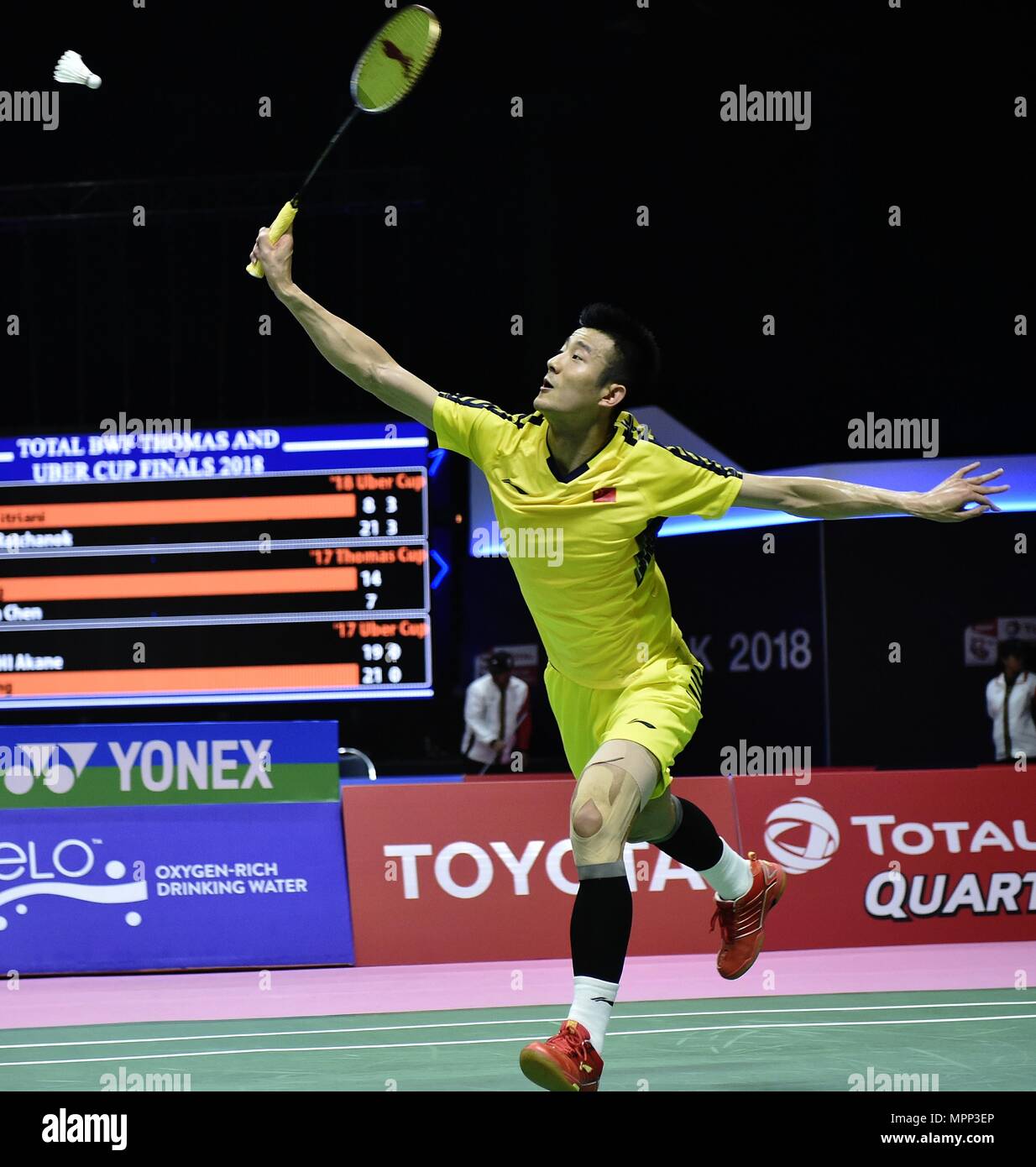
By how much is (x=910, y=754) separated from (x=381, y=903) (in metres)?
7.95

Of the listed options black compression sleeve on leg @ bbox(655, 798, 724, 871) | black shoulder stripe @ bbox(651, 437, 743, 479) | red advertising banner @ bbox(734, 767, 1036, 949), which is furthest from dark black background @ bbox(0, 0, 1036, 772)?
black shoulder stripe @ bbox(651, 437, 743, 479)

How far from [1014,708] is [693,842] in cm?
820

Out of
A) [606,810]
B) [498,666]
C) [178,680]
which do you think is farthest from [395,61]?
[498,666]

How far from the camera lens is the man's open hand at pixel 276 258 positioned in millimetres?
4461

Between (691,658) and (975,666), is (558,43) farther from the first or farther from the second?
(691,658)

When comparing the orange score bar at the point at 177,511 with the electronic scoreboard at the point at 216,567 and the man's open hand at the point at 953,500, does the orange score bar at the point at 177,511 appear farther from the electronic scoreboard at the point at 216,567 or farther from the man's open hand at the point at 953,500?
the man's open hand at the point at 953,500

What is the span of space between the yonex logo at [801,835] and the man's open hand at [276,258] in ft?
14.2

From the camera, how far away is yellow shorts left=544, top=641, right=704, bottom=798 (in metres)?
4.25

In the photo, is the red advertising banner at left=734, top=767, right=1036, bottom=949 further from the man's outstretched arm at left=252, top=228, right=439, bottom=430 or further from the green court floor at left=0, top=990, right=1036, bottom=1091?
the man's outstretched arm at left=252, top=228, right=439, bottom=430

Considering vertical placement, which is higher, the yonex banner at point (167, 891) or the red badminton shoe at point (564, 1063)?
the red badminton shoe at point (564, 1063)

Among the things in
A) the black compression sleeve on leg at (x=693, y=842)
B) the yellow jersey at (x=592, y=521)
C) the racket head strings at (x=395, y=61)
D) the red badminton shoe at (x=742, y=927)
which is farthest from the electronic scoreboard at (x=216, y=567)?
the yellow jersey at (x=592, y=521)

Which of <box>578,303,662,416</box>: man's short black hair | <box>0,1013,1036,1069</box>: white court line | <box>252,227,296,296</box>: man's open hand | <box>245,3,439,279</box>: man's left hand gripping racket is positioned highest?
<box>245,3,439,279</box>: man's left hand gripping racket

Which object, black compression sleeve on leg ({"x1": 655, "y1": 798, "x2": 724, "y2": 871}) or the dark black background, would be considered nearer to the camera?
black compression sleeve on leg ({"x1": 655, "y1": 798, "x2": 724, "y2": 871})

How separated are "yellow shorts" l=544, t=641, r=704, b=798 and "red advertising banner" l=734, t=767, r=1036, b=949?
317cm
